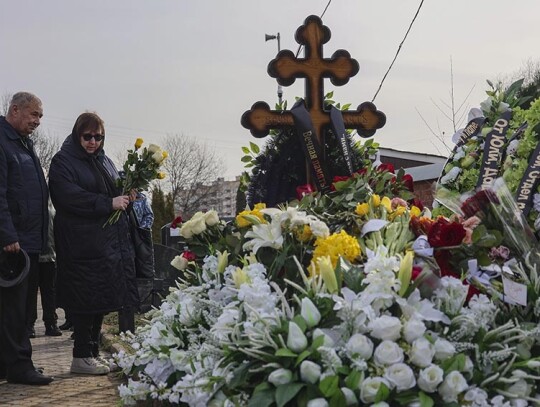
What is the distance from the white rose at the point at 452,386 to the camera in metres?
2.29

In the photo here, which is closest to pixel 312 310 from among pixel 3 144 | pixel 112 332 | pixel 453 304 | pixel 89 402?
pixel 453 304

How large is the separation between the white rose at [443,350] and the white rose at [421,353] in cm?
4

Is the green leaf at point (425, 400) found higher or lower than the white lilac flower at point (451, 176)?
lower

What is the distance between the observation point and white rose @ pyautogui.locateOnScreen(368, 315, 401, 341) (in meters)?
2.34

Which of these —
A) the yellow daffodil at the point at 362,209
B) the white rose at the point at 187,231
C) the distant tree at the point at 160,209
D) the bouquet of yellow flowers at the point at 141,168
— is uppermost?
the distant tree at the point at 160,209

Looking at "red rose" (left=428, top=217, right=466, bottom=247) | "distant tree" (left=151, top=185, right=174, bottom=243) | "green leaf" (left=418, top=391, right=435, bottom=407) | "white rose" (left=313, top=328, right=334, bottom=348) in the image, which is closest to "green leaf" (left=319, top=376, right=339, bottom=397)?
"white rose" (left=313, top=328, right=334, bottom=348)

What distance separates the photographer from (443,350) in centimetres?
237

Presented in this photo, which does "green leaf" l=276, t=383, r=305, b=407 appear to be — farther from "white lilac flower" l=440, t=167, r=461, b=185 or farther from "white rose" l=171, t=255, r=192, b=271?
"white lilac flower" l=440, t=167, r=461, b=185

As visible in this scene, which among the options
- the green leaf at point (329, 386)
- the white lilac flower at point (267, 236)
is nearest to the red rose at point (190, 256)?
the white lilac flower at point (267, 236)

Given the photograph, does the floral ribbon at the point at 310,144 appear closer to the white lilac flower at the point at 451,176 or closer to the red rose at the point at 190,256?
the white lilac flower at the point at 451,176

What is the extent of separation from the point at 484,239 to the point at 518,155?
86cm

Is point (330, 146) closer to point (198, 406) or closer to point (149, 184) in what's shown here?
point (149, 184)

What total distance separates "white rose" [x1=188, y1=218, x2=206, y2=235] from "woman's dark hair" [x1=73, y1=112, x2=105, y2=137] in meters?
2.35

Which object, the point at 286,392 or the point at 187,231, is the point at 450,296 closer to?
the point at 286,392
